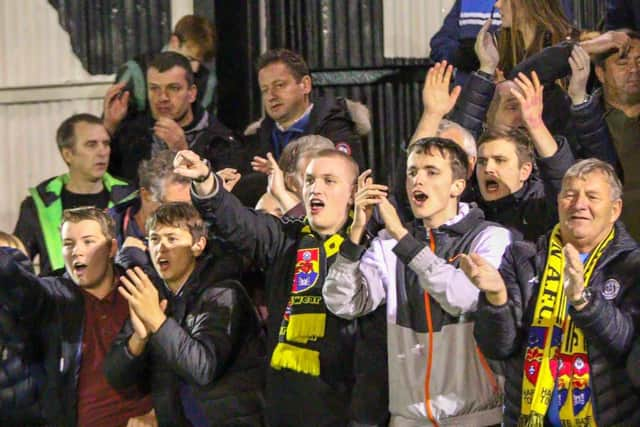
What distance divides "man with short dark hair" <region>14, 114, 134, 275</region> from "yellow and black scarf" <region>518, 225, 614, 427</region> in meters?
3.18

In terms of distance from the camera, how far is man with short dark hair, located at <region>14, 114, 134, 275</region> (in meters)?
8.70

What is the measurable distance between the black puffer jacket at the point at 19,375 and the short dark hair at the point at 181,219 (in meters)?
0.72

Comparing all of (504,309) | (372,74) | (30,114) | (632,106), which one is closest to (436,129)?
(632,106)

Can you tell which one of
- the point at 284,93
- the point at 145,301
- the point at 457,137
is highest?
the point at 284,93

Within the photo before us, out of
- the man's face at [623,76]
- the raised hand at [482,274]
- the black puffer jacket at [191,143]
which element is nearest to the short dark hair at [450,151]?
the raised hand at [482,274]

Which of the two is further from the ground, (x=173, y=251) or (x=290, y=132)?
(x=290, y=132)

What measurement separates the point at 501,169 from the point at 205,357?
1.53 metres

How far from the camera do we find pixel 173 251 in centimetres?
728

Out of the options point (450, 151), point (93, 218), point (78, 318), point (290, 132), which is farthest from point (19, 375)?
point (450, 151)

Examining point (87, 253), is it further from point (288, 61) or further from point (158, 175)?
point (288, 61)

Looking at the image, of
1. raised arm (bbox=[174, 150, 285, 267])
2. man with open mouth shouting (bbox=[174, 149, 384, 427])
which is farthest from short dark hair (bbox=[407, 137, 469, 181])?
raised arm (bbox=[174, 150, 285, 267])

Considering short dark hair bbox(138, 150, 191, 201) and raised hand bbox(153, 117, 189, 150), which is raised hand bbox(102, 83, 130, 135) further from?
short dark hair bbox(138, 150, 191, 201)

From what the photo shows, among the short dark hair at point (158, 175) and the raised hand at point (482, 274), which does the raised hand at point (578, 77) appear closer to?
the raised hand at point (482, 274)

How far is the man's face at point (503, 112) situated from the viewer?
7.57 m
